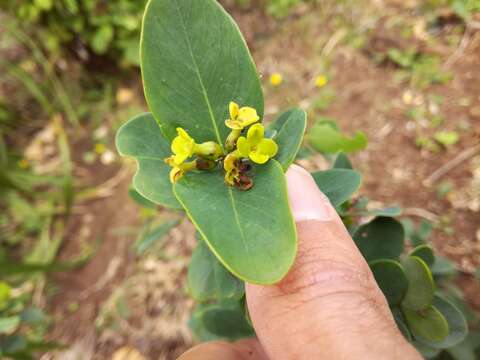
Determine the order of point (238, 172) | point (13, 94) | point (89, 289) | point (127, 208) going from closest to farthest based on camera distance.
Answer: point (238, 172) < point (89, 289) < point (127, 208) < point (13, 94)

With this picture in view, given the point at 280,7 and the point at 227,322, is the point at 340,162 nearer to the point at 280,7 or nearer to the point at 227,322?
the point at 227,322

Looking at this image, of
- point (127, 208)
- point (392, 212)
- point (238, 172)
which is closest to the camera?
point (238, 172)

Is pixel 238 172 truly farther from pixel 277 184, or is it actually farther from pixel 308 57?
pixel 308 57

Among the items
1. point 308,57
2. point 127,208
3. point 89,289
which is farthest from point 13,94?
point 308,57

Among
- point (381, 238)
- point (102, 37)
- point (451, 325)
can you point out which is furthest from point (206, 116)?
point (102, 37)

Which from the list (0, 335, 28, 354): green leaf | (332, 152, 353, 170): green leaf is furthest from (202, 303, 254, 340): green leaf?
(0, 335, 28, 354): green leaf

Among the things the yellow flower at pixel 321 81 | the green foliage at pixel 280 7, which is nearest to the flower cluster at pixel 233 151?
the yellow flower at pixel 321 81

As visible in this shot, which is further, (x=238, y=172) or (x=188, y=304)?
(x=188, y=304)
